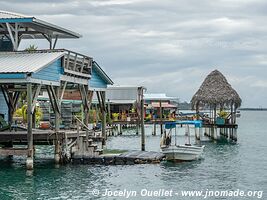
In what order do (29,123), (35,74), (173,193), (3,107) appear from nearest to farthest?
(173,193), (29,123), (35,74), (3,107)

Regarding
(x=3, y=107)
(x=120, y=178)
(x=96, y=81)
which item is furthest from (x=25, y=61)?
(x=96, y=81)

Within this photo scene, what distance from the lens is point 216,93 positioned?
61875mm

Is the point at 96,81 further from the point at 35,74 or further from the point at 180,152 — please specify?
the point at 35,74

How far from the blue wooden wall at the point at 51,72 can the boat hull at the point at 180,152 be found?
8.56 metres

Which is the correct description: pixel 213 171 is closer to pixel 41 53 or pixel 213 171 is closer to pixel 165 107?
pixel 41 53

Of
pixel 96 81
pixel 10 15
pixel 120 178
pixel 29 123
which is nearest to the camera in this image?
pixel 120 178

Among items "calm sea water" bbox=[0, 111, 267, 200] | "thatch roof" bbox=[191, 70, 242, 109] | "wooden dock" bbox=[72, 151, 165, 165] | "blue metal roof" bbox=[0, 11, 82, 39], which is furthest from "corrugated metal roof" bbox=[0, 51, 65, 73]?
"thatch roof" bbox=[191, 70, 242, 109]

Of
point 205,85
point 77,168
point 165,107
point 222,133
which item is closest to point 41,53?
point 77,168

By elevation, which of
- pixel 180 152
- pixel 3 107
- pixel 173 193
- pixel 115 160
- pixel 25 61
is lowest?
pixel 173 193

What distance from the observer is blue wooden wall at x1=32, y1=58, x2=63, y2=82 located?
32.3 meters

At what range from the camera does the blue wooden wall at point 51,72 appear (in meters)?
32.3

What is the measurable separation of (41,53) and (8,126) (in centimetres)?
523

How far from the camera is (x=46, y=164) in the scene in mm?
35844

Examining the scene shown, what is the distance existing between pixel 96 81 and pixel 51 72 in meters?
8.50
